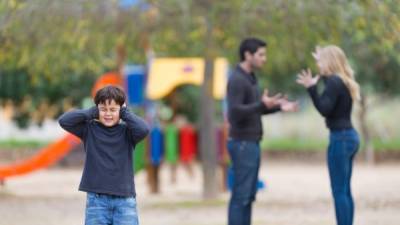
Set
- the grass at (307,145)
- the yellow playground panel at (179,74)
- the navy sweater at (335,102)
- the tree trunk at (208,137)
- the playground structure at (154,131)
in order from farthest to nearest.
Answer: the grass at (307,145), the yellow playground panel at (179,74), the playground structure at (154,131), the tree trunk at (208,137), the navy sweater at (335,102)

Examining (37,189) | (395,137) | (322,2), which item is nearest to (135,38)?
(322,2)

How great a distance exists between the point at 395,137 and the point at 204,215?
2077 cm

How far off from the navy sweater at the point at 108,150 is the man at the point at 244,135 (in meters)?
2.34

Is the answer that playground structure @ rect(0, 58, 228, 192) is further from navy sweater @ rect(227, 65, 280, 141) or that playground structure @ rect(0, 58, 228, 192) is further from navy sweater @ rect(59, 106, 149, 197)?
navy sweater @ rect(59, 106, 149, 197)

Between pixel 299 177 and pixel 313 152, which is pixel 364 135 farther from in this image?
pixel 299 177

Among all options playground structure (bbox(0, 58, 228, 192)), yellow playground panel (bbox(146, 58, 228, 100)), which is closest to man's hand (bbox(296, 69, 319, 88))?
playground structure (bbox(0, 58, 228, 192))

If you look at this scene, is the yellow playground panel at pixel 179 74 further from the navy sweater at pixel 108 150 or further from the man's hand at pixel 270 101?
the navy sweater at pixel 108 150

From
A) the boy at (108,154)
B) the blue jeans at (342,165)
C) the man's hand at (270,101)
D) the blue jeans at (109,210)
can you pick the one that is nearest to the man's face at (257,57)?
the man's hand at (270,101)

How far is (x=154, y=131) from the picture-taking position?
59.9ft

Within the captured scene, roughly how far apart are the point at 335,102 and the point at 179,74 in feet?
36.3

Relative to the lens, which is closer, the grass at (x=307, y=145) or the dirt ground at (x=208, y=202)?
the dirt ground at (x=208, y=202)

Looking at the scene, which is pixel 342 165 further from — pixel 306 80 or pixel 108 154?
pixel 108 154

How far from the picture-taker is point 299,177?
23625 mm

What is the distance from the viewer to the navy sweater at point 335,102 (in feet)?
30.1
